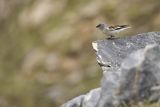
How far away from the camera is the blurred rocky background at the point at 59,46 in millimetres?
Result: 82938

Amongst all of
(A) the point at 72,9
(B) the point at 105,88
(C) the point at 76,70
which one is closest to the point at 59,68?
(C) the point at 76,70

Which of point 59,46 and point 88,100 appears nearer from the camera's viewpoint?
point 88,100

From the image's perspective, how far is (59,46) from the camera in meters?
86.5

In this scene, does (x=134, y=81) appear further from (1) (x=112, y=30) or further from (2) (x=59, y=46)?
(2) (x=59, y=46)

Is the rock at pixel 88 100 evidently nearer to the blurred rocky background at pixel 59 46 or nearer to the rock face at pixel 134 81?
the rock face at pixel 134 81

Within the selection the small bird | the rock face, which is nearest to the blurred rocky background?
the small bird

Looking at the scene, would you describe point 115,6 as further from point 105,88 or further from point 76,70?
point 105,88

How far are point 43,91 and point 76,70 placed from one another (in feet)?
14.8

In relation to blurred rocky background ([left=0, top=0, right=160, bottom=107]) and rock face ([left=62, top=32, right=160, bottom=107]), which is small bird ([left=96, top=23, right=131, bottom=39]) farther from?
blurred rocky background ([left=0, top=0, right=160, bottom=107])

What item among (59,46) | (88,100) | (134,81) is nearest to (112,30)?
(88,100)

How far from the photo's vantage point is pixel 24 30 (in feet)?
302

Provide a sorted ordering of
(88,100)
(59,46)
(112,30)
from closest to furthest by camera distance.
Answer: (88,100)
(112,30)
(59,46)

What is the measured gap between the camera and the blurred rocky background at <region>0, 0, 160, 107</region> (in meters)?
82.9

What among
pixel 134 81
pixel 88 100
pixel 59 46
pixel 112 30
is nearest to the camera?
pixel 134 81
